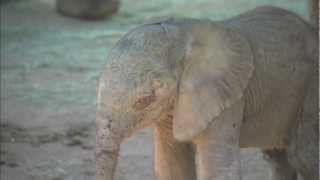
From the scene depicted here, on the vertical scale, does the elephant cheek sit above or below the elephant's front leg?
above

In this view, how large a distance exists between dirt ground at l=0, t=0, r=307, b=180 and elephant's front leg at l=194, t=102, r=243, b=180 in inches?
43.6

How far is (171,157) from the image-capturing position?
4238 millimetres

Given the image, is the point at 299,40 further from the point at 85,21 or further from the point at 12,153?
the point at 85,21

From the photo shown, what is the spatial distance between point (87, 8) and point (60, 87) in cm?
417

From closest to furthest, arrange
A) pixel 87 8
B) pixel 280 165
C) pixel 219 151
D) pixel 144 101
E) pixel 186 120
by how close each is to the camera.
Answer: pixel 144 101
pixel 186 120
pixel 219 151
pixel 280 165
pixel 87 8

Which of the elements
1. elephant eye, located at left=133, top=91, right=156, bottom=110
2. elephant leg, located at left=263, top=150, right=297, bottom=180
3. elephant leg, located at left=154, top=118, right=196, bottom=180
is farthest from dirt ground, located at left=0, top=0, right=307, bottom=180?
elephant eye, located at left=133, top=91, right=156, bottom=110

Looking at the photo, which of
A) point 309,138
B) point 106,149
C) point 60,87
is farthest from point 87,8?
point 106,149

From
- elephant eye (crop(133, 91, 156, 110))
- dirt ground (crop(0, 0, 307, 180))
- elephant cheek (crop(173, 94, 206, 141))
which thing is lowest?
dirt ground (crop(0, 0, 307, 180))

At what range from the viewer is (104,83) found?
3.61 metres

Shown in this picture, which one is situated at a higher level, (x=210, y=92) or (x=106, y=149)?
(x=210, y=92)

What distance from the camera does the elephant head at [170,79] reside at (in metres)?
3.57

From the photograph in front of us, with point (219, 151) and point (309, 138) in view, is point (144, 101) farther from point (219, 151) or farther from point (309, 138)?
point (309, 138)

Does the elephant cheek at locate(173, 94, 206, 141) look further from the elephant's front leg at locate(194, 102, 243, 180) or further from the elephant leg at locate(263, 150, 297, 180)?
the elephant leg at locate(263, 150, 297, 180)

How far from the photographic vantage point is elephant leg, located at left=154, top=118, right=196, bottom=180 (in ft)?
13.8
